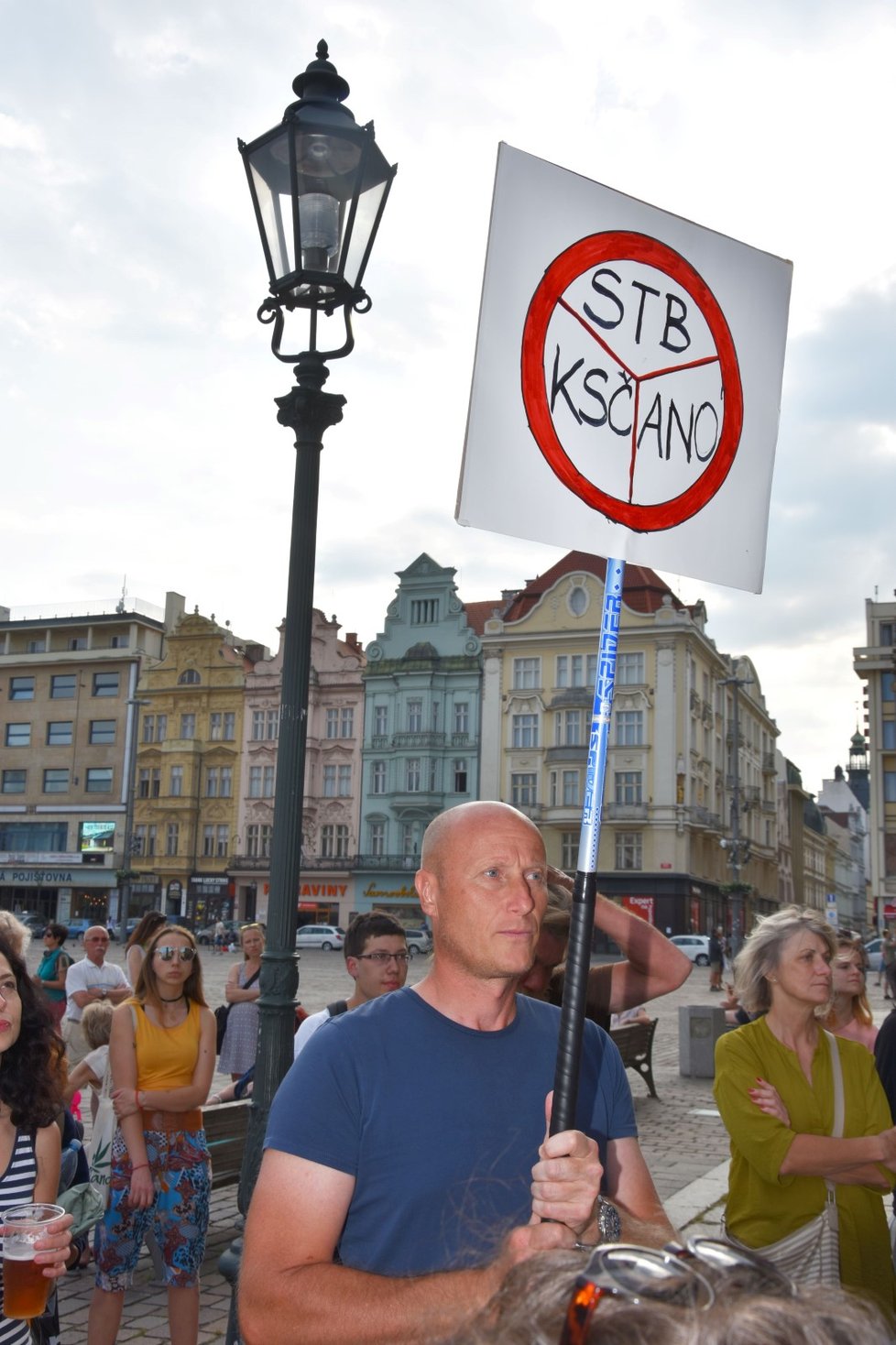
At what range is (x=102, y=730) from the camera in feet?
208

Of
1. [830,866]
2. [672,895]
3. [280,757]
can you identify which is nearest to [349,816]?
[672,895]

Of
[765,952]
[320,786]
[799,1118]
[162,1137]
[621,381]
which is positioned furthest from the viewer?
[320,786]

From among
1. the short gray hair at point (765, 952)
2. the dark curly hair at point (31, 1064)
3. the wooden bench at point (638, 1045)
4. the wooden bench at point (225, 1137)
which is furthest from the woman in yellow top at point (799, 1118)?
the wooden bench at point (638, 1045)

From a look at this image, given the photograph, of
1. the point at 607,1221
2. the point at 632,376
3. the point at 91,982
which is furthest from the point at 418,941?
the point at 607,1221

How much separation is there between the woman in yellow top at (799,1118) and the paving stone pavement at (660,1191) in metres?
2.93

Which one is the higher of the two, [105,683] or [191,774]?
[105,683]

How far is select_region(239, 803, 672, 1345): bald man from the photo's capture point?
5.89 ft

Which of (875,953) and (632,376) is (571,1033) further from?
(875,953)

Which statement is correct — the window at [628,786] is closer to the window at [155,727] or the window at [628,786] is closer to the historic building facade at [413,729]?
the historic building facade at [413,729]

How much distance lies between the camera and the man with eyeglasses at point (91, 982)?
9110 mm

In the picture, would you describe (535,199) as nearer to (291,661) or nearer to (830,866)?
(291,661)

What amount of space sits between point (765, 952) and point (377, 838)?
174 feet

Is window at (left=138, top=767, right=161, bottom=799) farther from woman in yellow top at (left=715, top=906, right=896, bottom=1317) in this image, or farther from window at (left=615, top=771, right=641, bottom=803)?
woman in yellow top at (left=715, top=906, right=896, bottom=1317)

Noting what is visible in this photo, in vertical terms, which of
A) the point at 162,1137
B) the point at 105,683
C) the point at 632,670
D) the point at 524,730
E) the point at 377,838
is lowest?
the point at 162,1137
